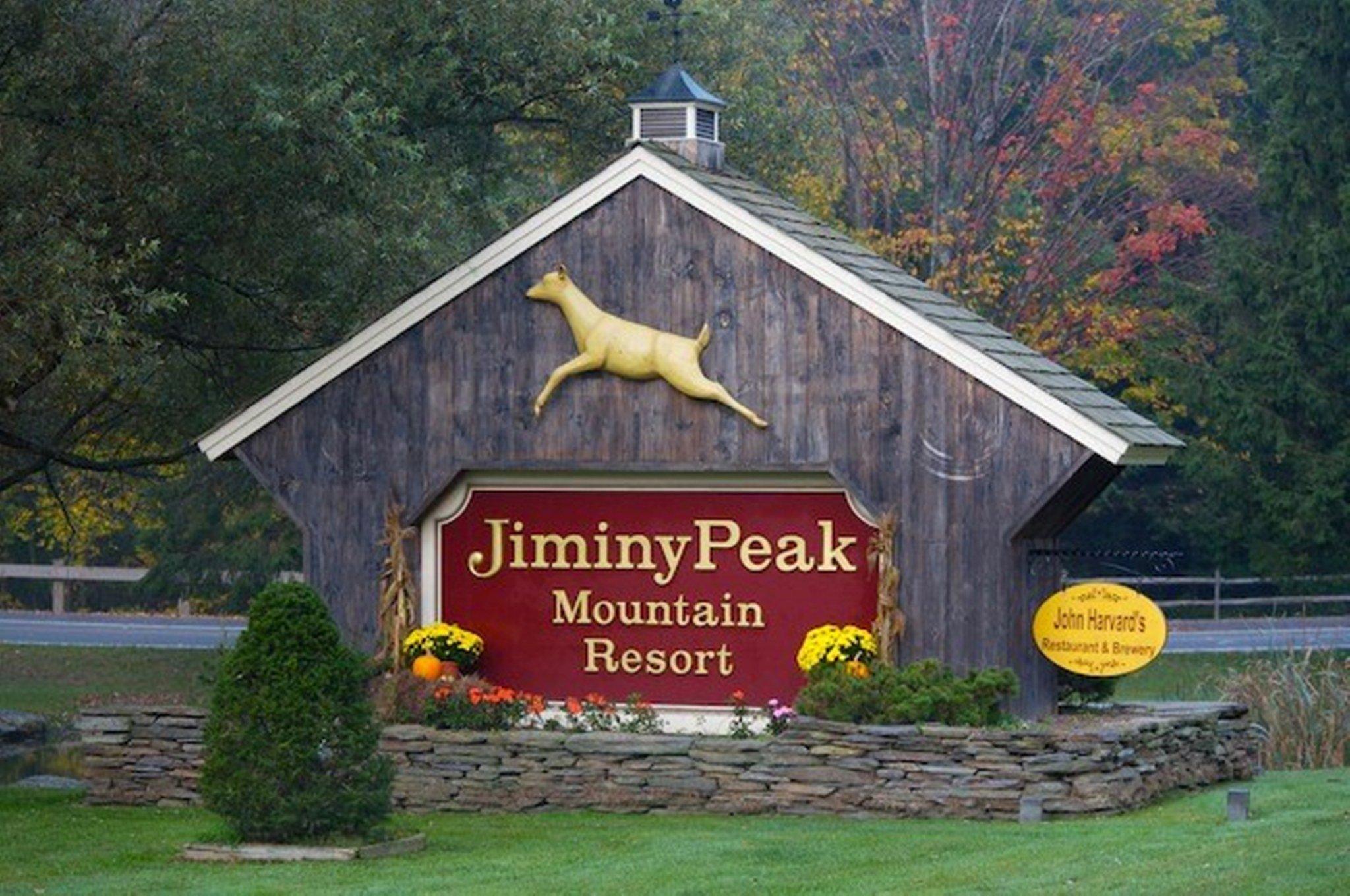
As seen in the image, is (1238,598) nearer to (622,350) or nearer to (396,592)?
(622,350)

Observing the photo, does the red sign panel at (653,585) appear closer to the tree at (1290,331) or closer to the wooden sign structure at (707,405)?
the wooden sign structure at (707,405)

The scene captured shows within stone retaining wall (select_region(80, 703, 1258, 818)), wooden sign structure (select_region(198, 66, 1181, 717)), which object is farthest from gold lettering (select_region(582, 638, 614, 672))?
stone retaining wall (select_region(80, 703, 1258, 818))

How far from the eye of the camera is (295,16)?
2153 cm

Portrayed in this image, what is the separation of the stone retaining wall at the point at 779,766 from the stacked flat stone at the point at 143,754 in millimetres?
11

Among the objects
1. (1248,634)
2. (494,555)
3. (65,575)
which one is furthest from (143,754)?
(65,575)

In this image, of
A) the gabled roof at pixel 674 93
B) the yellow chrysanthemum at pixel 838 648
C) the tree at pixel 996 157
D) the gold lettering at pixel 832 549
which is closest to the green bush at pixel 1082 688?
the yellow chrysanthemum at pixel 838 648

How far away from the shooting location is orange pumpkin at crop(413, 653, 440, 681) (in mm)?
19641

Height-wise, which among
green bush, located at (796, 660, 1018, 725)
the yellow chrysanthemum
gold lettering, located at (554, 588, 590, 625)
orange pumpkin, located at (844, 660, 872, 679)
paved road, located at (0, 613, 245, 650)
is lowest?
paved road, located at (0, 613, 245, 650)

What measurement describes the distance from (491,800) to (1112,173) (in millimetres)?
18958

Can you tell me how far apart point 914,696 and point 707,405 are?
2.98 meters

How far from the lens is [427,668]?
1969 cm

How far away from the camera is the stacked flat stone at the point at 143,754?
19.5m

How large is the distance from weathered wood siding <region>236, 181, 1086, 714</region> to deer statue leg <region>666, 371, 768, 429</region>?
8 cm

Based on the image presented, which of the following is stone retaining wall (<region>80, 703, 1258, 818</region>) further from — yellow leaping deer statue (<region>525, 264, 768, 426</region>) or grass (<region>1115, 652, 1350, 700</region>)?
grass (<region>1115, 652, 1350, 700</region>)
